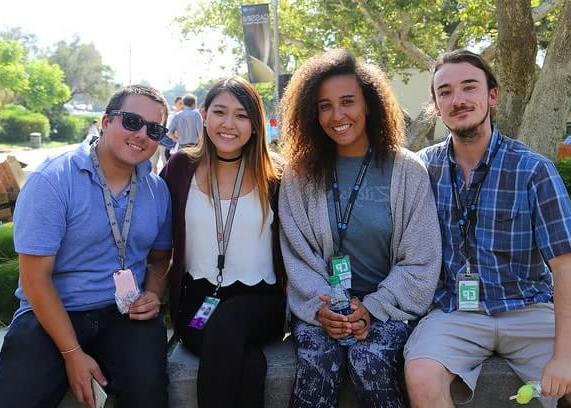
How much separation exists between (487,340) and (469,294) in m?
0.23

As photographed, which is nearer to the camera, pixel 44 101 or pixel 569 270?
pixel 569 270

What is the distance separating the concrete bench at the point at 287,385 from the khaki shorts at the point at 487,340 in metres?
0.06

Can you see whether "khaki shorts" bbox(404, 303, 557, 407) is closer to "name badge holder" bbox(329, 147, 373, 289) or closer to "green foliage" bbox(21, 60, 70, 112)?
"name badge holder" bbox(329, 147, 373, 289)

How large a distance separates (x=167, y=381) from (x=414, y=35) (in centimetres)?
1357

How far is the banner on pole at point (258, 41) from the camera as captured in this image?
41.2ft

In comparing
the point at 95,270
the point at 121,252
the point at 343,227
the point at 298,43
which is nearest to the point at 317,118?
the point at 343,227

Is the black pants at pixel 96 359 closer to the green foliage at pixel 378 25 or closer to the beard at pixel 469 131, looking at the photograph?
the beard at pixel 469 131

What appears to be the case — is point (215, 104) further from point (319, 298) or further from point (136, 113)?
point (319, 298)

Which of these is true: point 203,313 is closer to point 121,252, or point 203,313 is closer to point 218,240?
point 218,240

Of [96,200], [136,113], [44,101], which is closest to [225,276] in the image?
[96,200]

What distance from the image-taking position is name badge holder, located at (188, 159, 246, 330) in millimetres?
2783

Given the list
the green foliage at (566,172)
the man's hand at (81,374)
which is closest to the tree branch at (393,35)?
the green foliage at (566,172)

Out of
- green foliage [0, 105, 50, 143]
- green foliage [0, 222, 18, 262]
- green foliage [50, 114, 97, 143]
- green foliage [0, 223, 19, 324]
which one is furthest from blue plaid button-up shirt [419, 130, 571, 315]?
green foliage [50, 114, 97, 143]

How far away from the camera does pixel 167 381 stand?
2559mm
